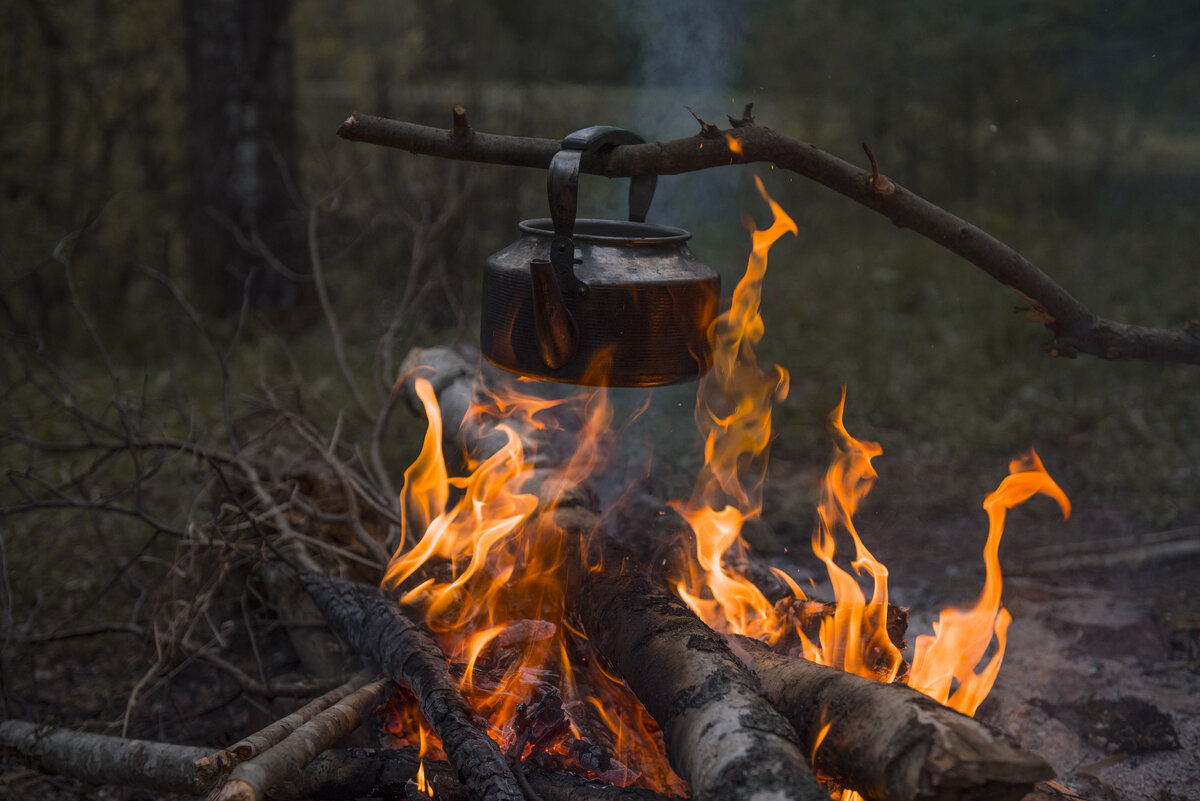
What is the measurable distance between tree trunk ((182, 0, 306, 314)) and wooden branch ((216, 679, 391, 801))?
4.79 m

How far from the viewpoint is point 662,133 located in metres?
9.88

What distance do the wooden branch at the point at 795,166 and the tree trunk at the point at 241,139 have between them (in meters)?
4.59

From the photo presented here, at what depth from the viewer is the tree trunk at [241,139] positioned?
6.22 m

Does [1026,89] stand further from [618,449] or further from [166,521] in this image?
[166,521]

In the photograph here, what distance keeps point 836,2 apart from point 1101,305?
23.6ft

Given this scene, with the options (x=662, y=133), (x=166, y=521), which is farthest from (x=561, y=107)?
(x=166, y=521)

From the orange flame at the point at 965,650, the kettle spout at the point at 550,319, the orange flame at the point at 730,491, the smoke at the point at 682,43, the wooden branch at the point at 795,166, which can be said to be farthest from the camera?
the smoke at the point at 682,43

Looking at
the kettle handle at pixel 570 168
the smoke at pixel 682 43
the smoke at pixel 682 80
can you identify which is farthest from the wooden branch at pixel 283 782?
the smoke at pixel 682 43

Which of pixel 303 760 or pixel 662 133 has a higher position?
pixel 662 133

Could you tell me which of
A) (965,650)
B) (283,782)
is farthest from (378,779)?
(965,650)

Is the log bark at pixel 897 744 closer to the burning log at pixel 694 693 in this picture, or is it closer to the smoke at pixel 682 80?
the burning log at pixel 694 693

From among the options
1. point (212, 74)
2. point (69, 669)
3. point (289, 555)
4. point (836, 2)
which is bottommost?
point (69, 669)

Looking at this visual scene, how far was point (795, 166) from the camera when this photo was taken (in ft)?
6.88

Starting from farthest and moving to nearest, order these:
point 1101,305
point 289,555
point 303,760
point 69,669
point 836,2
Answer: point 836,2 < point 1101,305 < point 69,669 < point 289,555 < point 303,760
